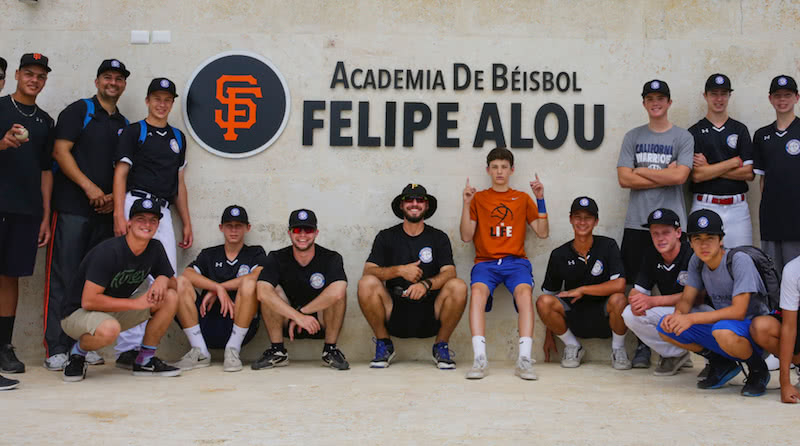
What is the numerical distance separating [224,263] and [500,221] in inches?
79.2

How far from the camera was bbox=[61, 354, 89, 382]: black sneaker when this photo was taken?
4633mm

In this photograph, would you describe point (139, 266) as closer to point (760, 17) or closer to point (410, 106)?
point (410, 106)

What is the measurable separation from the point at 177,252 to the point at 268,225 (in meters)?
0.73

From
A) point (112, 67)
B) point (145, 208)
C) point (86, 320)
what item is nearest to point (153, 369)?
point (86, 320)

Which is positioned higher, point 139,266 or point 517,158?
point 517,158

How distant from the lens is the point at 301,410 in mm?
3754

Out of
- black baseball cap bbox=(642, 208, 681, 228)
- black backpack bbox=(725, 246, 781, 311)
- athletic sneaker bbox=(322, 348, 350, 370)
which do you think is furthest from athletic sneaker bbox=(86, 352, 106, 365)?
black backpack bbox=(725, 246, 781, 311)

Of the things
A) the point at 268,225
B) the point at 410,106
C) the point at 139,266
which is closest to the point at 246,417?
the point at 139,266

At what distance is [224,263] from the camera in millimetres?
5438

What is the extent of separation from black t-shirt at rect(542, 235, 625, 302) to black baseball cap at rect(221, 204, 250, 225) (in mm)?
2233

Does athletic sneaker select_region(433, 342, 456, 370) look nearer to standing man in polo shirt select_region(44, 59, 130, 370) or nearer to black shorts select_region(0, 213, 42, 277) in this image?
standing man in polo shirt select_region(44, 59, 130, 370)

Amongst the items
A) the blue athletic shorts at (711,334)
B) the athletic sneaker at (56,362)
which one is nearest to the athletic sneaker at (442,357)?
the blue athletic shorts at (711,334)

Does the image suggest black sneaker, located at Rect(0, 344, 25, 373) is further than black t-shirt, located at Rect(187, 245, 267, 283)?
No

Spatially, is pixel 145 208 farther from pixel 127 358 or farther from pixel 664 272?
pixel 664 272
